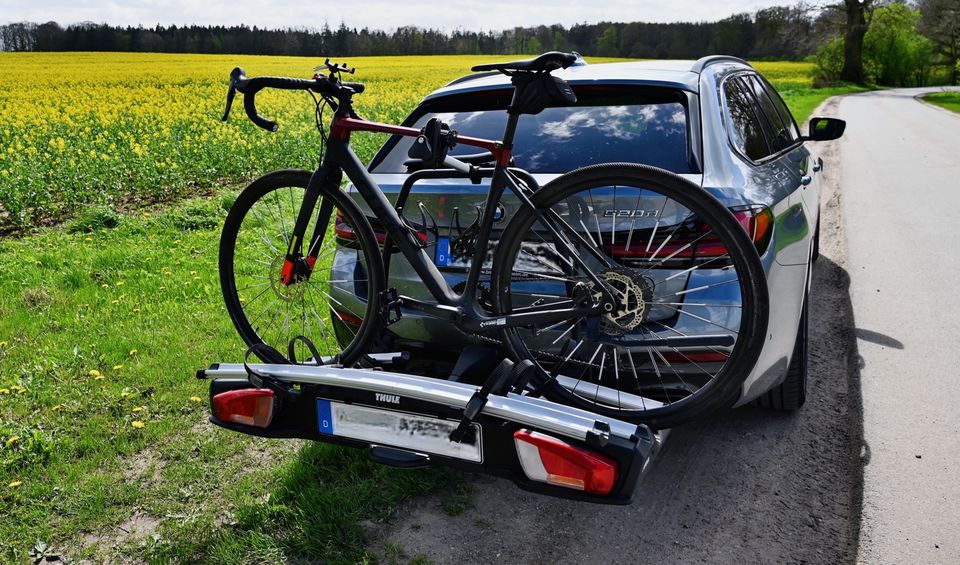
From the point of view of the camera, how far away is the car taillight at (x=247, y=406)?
8.13 ft

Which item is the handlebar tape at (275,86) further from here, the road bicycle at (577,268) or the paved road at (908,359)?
the paved road at (908,359)

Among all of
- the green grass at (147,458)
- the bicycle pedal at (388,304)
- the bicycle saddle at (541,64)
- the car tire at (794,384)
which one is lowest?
the green grass at (147,458)

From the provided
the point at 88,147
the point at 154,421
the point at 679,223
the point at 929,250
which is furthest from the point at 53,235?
the point at 929,250

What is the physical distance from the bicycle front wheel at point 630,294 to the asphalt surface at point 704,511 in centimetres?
49

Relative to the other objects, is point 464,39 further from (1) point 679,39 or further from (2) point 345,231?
(2) point 345,231

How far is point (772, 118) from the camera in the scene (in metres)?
4.20

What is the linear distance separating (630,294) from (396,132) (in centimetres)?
101

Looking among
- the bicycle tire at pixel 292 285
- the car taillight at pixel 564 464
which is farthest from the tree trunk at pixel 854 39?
the car taillight at pixel 564 464

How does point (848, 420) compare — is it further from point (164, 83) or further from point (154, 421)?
point (164, 83)

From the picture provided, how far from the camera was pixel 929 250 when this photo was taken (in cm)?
664

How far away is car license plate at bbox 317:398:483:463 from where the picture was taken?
223 centimetres

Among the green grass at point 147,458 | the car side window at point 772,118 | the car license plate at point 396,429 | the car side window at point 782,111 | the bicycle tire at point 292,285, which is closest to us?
the car license plate at point 396,429

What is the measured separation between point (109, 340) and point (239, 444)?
1.71m

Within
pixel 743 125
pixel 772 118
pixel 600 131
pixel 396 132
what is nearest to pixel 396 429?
pixel 396 132
